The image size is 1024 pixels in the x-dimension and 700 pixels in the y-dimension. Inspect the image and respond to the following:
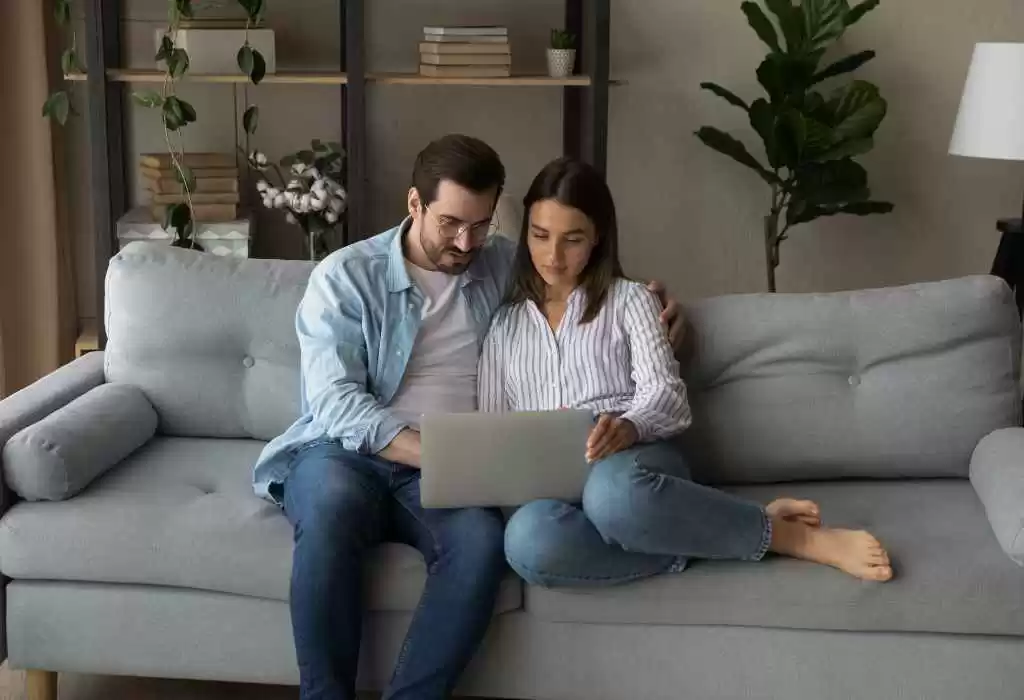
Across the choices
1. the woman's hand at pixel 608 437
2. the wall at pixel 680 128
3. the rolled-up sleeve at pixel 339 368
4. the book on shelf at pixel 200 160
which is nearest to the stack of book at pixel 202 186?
the book on shelf at pixel 200 160

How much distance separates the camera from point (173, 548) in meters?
2.09

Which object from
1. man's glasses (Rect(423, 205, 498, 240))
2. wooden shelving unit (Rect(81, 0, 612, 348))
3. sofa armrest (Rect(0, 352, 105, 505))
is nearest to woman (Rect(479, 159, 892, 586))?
man's glasses (Rect(423, 205, 498, 240))

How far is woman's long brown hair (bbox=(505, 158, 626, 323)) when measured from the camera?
224 cm

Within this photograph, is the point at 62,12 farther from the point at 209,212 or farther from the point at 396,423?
the point at 396,423

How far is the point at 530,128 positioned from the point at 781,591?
2.09 metres

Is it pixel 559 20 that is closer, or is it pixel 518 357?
pixel 518 357

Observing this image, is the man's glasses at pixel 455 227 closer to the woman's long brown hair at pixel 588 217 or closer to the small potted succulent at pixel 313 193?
the woman's long brown hair at pixel 588 217

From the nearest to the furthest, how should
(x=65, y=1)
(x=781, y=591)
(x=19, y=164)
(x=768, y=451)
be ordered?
1. (x=781, y=591)
2. (x=768, y=451)
3. (x=65, y=1)
4. (x=19, y=164)

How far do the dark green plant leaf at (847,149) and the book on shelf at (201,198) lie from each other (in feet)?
5.33

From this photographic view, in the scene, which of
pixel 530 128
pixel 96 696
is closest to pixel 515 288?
pixel 96 696

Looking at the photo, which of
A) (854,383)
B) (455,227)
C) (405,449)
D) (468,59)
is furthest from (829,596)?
(468,59)

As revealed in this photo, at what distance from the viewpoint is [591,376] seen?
2270 millimetres

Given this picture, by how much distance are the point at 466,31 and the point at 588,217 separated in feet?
4.28

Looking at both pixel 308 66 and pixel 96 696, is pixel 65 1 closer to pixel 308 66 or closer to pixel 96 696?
pixel 308 66
